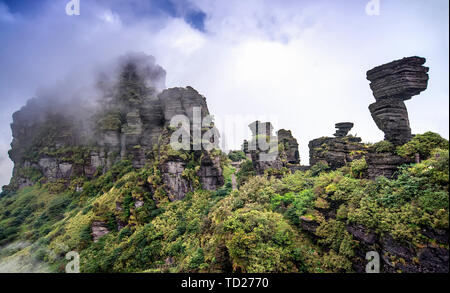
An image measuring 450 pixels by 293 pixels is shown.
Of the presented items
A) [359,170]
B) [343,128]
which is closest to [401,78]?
[359,170]

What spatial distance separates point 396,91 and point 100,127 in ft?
146

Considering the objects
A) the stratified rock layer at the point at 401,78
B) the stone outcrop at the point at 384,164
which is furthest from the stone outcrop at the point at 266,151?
the stratified rock layer at the point at 401,78

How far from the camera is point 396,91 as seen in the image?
33.7ft

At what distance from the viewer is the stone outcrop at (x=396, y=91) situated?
32.2 ft

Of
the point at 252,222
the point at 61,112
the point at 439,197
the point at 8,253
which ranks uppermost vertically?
the point at 61,112

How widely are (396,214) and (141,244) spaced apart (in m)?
18.8

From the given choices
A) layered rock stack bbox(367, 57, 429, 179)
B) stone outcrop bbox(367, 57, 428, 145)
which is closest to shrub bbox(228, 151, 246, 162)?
stone outcrop bbox(367, 57, 428, 145)

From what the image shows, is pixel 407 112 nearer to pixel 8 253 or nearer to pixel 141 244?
pixel 141 244

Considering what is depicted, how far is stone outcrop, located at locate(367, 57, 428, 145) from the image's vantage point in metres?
9.82

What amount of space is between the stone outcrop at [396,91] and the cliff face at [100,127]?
19.6 m

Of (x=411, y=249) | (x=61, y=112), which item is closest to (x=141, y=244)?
(x=411, y=249)

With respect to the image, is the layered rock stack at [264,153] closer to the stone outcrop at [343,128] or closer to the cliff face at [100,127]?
the stone outcrop at [343,128]
